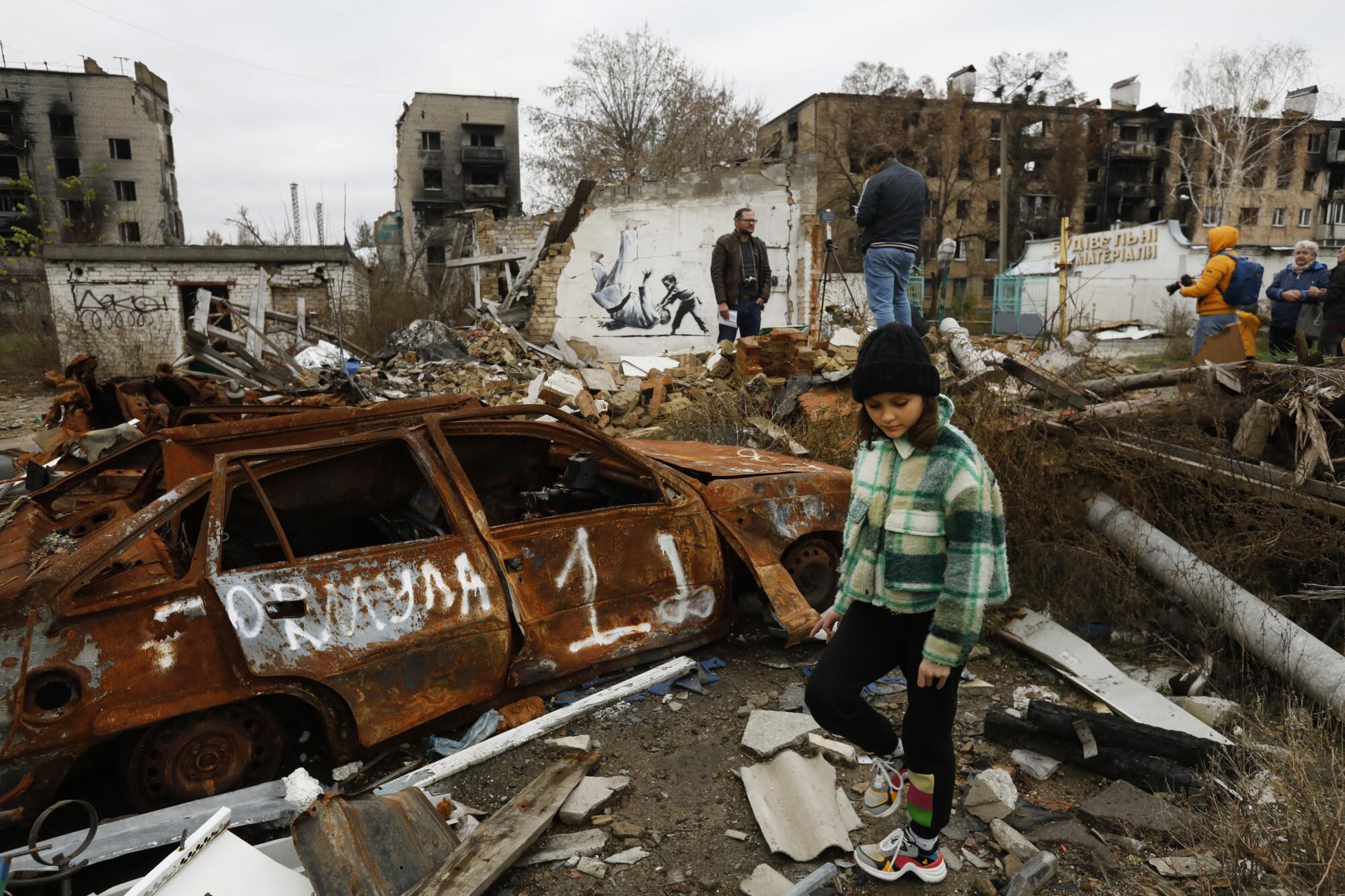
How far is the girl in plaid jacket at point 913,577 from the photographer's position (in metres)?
2.21

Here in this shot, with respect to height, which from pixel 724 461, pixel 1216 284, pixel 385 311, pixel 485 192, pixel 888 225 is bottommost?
pixel 724 461

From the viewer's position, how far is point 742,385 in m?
8.38

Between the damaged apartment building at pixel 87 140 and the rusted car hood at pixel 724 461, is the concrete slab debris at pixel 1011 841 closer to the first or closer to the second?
the rusted car hood at pixel 724 461

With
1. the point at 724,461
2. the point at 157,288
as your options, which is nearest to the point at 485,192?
the point at 157,288

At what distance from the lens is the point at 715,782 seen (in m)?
3.33

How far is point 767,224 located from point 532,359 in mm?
5305

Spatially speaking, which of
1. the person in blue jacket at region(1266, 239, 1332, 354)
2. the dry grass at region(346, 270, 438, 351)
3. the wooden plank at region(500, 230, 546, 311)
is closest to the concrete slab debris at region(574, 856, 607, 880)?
the person in blue jacket at region(1266, 239, 1332, 354)

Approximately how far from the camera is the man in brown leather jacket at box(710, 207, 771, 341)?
9.02 metres

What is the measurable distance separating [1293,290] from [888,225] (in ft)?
14.3

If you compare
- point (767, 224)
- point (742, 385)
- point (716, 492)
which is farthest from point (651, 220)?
point (716, 492)

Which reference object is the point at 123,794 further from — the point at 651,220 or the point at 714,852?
the point at 651,220

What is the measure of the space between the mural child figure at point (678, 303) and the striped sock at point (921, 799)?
1281 centimetres

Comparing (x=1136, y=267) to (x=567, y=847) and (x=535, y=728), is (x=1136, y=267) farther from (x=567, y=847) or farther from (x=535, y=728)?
(x=567, y=847)

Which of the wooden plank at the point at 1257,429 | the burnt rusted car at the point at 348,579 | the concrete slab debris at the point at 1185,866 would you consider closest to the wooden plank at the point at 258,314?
the burnt rusted car at the point at 348,579
